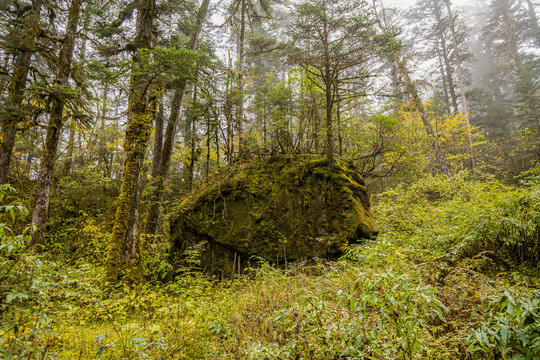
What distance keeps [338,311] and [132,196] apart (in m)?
5.80

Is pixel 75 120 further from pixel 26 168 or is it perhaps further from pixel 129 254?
pixel 26 168

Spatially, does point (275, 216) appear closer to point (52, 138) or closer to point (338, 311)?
point (338, 311)

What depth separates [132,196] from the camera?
6.25m

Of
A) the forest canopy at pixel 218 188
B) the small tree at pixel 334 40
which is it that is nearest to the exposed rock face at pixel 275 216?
the forest canopy at pixel 218 188

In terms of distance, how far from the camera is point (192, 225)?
7258 mm

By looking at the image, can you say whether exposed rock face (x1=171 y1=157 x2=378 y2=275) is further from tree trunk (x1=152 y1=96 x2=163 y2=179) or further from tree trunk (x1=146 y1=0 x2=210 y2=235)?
tree trunk (x1=152 y1=96 x2=163 y2=179)

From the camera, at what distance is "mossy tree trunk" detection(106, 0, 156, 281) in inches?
227

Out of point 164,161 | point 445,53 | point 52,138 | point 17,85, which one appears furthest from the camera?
point 445,53

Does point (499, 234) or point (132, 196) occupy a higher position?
point (132, 196)

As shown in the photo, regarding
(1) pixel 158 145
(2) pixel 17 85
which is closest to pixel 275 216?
(1) pixel 158 145

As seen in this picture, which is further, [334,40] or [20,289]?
[334,40]

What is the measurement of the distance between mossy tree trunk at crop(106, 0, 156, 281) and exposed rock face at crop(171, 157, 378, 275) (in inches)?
53.1

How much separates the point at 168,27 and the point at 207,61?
501 centimetres

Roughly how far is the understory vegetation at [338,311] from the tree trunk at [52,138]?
13.4 feet
